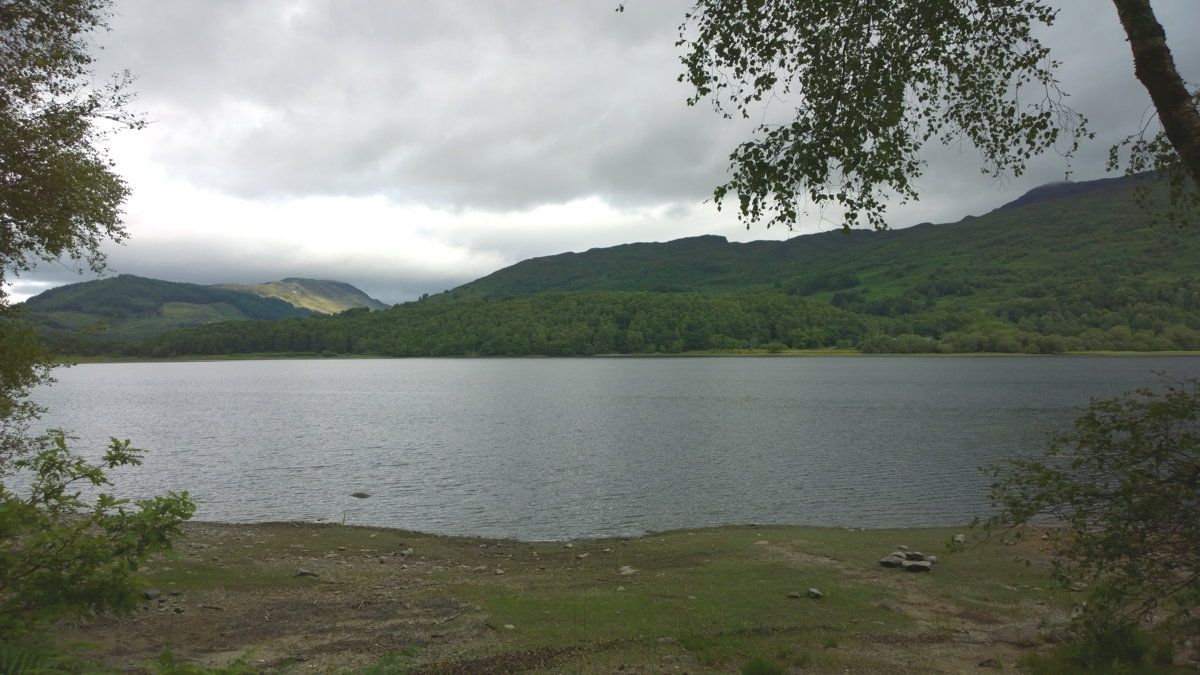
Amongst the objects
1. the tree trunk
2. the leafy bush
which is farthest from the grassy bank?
the tree trunk

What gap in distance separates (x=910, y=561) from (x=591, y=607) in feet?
39.5

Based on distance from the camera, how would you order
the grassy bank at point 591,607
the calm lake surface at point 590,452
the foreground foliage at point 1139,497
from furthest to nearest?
1. the calm lake surface at point 590,452
2. the grassy bank at point 591,607
3. the foreground foliage at point 1139,497

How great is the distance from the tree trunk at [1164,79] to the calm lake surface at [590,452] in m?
5.19

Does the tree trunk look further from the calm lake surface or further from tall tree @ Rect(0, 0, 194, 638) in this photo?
tall tree @ Rect(0, 0, 194, 638)

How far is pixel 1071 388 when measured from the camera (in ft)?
344

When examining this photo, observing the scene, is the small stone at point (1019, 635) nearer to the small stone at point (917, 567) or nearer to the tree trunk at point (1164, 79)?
the small stone at point (917, 567)

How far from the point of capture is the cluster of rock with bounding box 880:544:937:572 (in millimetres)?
22375

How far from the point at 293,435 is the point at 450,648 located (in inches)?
2371

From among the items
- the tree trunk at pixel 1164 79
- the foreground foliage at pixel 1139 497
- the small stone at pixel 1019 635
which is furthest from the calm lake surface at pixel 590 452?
the small stone at pixel 1019 635

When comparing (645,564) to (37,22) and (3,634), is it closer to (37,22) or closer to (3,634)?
(3,634)

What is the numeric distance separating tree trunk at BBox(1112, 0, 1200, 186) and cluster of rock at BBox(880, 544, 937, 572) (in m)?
18.1

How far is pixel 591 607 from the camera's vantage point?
17.8m

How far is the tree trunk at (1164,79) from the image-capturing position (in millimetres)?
7520

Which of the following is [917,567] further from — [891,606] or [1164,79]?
[1164,79]
